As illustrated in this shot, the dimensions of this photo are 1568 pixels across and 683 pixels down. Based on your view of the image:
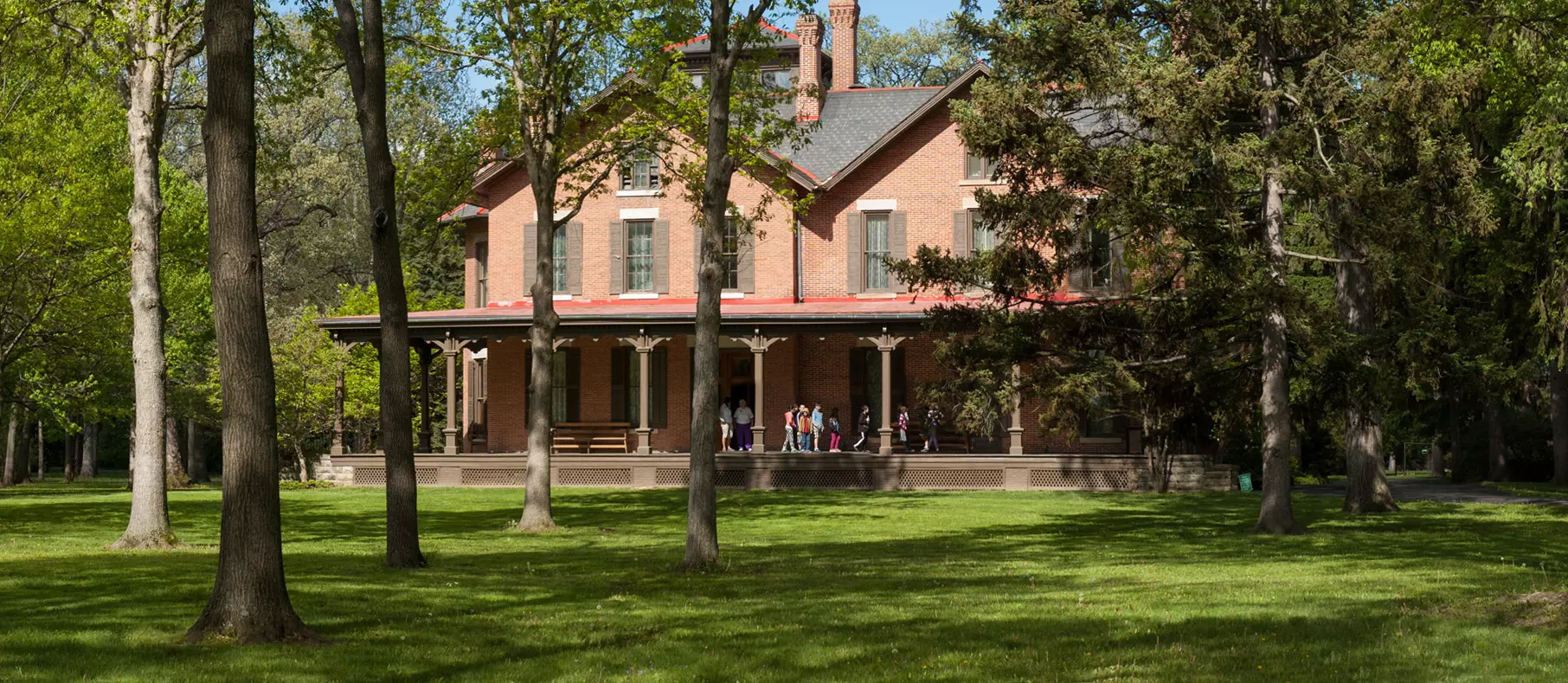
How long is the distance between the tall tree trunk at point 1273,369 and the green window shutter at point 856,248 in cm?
1737

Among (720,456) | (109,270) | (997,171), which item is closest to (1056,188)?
(997,171)

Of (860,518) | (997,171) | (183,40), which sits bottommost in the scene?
(860,518)

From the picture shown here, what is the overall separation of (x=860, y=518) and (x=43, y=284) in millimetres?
19481

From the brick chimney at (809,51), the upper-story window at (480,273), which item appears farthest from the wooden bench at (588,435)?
the brick chimney at (809,51)

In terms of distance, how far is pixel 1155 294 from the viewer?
23266 millimetres

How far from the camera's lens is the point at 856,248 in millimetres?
39719

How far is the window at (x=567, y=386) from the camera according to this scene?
40.8 m

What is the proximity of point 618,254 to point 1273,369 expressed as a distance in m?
21.4

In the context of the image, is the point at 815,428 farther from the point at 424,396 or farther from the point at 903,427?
the point at 424,396

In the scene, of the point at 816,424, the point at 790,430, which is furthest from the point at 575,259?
the point at 816,424

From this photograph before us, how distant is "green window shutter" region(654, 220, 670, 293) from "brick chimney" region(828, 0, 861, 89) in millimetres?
7202

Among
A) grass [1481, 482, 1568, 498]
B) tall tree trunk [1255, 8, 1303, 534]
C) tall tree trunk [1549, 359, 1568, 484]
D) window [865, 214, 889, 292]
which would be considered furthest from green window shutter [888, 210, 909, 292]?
tall tree trunk [1255, 8, 1303, 534]

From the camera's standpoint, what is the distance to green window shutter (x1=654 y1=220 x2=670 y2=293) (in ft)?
133

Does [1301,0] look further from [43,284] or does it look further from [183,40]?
[43,284]
